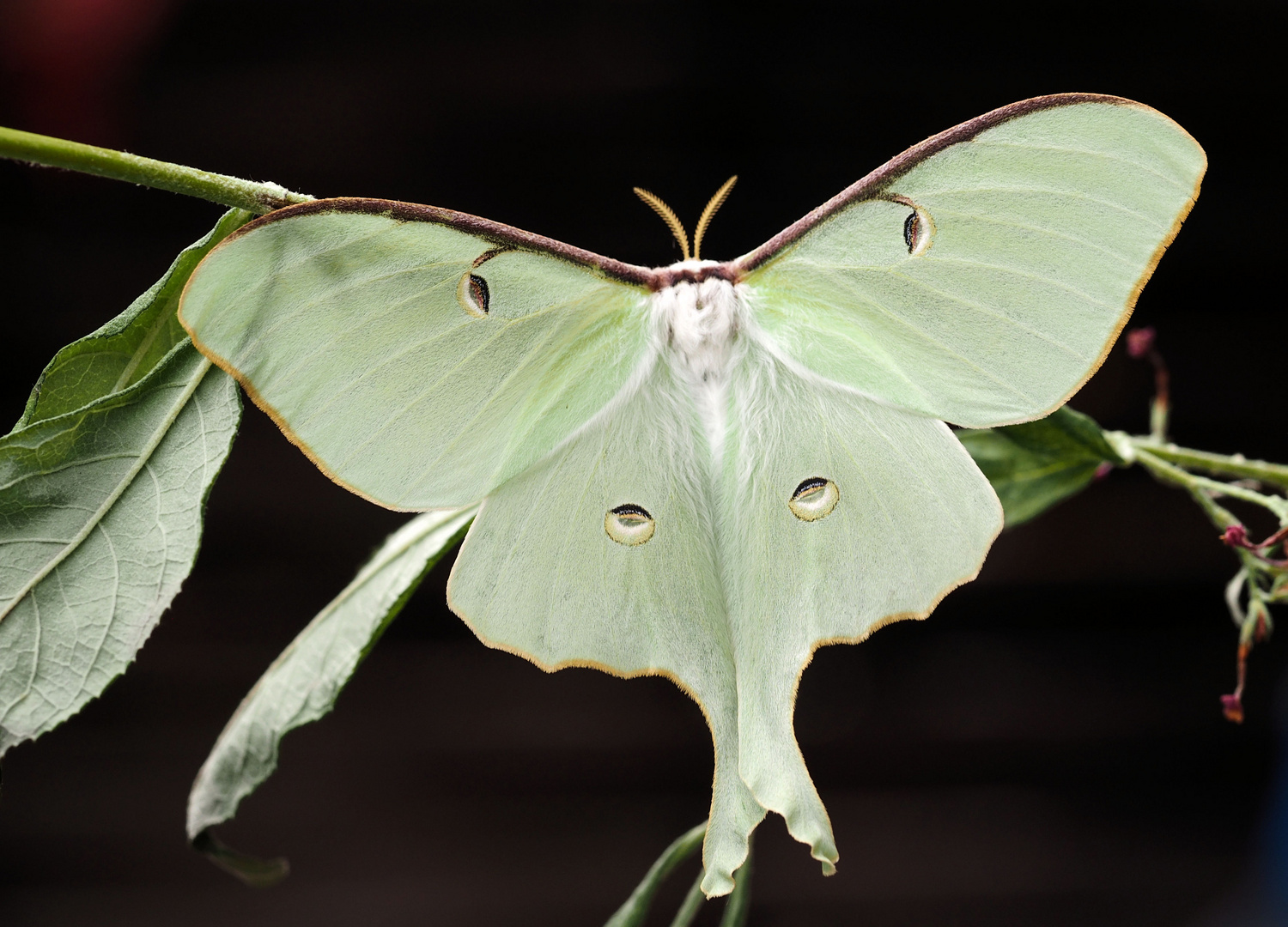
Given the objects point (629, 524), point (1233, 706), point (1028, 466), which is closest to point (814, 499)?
point (629, 524)

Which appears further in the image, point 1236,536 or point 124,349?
point 1236,536

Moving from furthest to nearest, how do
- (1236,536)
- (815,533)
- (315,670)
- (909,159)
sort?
(315,670) → (1236,536) → (815,533) → (909,159)

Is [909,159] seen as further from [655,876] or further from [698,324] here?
[655,876]

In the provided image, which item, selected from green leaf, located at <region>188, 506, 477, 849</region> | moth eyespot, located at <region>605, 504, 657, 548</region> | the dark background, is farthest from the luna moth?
the dark background

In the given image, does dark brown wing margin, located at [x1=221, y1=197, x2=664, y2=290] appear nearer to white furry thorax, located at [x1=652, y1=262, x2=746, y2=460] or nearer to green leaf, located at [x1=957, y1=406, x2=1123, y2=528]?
white furry thorax, located at [x1=652, y1=262, x2=746, y2=460]

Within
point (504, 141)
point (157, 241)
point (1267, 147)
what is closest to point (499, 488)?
point (504, 141)

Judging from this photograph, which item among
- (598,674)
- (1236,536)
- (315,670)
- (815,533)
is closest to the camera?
(815,533)

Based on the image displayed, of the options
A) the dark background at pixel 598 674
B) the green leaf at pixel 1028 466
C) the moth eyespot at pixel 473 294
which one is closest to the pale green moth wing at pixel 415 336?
the moth eyespot at pixel 473 294

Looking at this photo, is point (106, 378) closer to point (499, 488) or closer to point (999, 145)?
point (499, 488)
